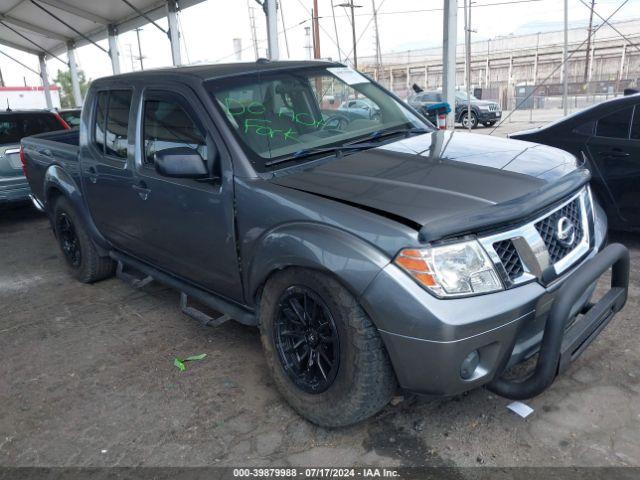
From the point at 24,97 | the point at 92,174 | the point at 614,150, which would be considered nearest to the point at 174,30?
the point at 92,174

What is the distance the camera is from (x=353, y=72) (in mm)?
4027

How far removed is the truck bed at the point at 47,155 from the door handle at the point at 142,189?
115cm

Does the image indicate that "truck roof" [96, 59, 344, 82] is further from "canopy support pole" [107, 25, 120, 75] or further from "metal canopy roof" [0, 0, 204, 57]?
"canopy support pole" [107, 25, 120, 75]

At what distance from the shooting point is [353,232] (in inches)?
92.5

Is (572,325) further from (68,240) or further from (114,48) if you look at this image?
(114,48)

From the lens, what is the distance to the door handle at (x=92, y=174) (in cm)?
422

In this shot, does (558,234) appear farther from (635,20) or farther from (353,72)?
(635,20)

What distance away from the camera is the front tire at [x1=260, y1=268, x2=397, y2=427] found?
7.83ft

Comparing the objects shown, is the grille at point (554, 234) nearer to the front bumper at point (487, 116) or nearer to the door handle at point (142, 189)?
the door handle at point (142, 189)

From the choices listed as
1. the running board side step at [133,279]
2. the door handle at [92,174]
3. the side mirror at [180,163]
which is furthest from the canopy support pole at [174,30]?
the side mirror at [180,163]

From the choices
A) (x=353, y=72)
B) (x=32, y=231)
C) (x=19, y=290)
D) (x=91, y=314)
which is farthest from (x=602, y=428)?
(x=32, y=231)

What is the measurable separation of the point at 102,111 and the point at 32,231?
411 cm

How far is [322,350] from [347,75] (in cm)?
215

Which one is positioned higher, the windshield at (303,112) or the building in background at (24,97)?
the building in background at (24,97)
